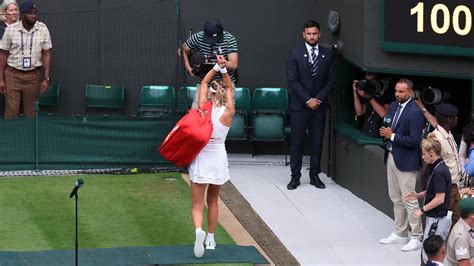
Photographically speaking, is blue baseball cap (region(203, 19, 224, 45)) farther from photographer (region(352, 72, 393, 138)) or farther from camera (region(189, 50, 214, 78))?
photographer (region(352, 72, 393, 138))

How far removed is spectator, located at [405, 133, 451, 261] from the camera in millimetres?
13609

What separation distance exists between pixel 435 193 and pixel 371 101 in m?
3.41

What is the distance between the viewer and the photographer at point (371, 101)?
16844 millimetres

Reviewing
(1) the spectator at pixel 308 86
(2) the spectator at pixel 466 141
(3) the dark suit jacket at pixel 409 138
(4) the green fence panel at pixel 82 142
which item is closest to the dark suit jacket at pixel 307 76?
(1) the spectator at pixel 308 86

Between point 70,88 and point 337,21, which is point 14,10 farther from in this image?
point 337,21

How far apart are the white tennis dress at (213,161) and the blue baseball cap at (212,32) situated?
3187 mm

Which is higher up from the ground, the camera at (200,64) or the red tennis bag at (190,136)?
the camera at (200,64)

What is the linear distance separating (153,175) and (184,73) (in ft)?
5.95

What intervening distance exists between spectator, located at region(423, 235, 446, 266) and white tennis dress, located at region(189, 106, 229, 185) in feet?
9.60

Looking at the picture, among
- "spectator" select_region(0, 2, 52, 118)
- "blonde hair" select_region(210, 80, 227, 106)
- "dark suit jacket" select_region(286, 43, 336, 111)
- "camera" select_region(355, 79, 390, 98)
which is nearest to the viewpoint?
"blonde hair" select_region(210, 80, 227, 106)

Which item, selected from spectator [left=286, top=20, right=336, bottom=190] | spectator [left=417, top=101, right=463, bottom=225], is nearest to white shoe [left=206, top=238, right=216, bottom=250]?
spectator [left=417, top=101, right=463, bottom=225]

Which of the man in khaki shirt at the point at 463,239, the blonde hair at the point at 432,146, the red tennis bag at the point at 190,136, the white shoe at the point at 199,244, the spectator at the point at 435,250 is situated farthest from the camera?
the red tennis bag at the point at 190,136

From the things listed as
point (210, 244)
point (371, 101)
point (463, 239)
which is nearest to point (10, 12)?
point (371, 101)

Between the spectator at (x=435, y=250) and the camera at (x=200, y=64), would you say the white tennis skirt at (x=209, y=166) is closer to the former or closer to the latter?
the camera at (x=200, y=64)
